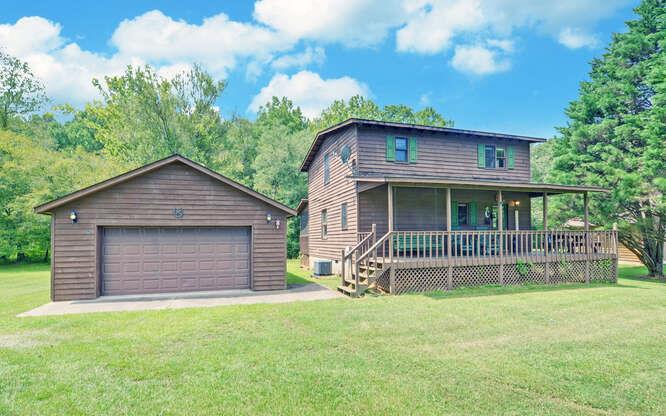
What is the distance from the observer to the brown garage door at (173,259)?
406 inches

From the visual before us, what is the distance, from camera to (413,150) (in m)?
15.0

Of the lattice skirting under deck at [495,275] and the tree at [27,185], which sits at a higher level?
the tree at [27,185]

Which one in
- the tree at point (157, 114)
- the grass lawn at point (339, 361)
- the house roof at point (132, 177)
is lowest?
the grass lawn at point (339, 361)

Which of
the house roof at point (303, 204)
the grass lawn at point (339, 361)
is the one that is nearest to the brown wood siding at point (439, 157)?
the grass lawn at point (339, 361)

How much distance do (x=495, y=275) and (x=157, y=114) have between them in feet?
82.2

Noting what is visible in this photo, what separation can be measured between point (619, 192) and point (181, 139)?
26.9m

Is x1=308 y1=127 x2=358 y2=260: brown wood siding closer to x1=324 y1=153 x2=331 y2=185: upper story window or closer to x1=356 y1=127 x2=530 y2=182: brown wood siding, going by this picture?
x1=324 y1=153 x2=331 y2=185: upper story window

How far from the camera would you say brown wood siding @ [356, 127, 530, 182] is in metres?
14.2

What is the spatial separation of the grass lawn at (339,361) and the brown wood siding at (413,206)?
580cm

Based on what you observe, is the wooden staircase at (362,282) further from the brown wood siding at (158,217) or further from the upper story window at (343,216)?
the upper story window at (343,216)

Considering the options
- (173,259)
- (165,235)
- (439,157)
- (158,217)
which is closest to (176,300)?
(173,259)

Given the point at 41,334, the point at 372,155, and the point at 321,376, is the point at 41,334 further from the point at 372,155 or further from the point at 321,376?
the point at 372,155

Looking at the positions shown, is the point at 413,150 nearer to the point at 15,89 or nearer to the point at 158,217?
the point at 158,217

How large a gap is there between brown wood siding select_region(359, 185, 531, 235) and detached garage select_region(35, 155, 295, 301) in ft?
12.2
